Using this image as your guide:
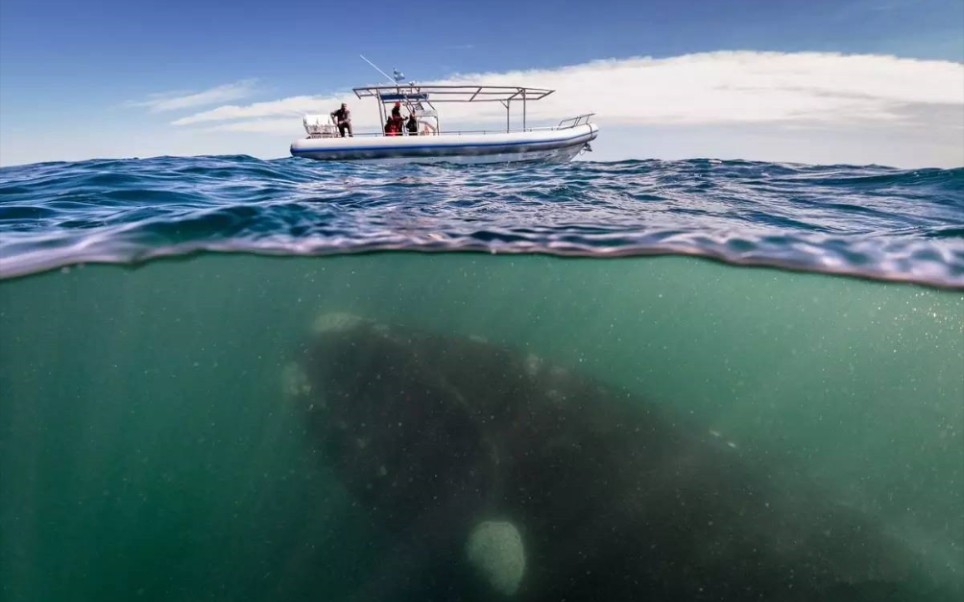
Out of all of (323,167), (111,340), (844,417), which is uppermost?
(323,167)

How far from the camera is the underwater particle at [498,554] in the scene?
593cm

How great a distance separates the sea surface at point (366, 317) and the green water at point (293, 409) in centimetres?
5

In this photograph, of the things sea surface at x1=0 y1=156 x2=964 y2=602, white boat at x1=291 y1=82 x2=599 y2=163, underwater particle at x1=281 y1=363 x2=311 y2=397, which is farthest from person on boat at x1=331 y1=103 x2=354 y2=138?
underwater particle at x1=281 y1=363 x2=311 y2=397

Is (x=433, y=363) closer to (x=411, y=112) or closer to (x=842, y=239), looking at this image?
(x=842, y=239)

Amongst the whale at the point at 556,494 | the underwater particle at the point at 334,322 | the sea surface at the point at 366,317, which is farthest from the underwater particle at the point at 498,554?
the underwater particle at the point at 334,322

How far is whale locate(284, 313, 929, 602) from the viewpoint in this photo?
5.92 m

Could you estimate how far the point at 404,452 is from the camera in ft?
21.9

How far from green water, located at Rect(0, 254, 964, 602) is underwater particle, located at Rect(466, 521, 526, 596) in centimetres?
128

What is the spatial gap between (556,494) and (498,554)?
1.03 m

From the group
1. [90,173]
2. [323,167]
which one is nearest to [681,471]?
[90,173]

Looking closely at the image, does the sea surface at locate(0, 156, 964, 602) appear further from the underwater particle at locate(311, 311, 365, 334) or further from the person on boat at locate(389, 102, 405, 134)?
the person on boat at locate(389, 102, 405, 134)

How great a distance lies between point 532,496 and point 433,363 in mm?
2224

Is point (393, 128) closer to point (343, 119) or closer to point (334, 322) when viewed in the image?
point (343, 119)

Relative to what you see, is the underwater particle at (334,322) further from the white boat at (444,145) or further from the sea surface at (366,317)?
the white boat at (444,145)
